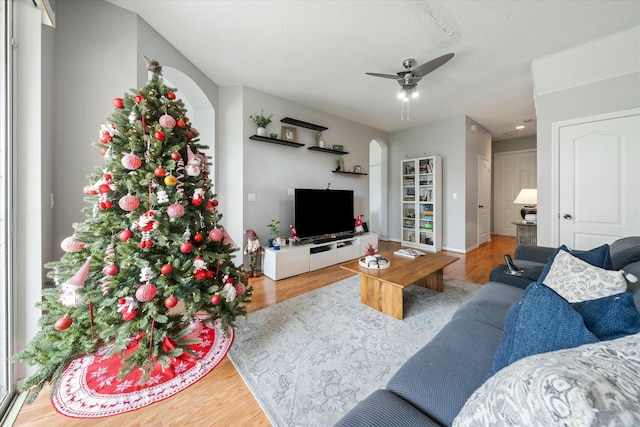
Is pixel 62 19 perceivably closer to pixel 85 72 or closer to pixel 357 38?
pixel 85 72

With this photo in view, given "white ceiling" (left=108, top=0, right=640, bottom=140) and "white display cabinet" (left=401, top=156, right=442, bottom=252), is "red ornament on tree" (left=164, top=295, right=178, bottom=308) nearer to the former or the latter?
"white ceiling" (left=108, top=0, right=640, bottom=140)

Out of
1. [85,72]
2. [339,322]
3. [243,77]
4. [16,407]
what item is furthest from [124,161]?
[243,77]

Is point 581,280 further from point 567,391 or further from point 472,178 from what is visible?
point 472,178

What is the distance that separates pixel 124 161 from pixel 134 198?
22cm

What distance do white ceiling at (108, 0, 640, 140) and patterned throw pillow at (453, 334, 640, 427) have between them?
2.44 m

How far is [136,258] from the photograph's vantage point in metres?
1.35

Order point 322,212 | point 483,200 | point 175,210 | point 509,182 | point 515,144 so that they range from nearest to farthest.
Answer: point 175,210, point 322,212, point 483,200, point 515,144, point 509,182

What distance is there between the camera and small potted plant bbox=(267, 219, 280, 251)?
320cm

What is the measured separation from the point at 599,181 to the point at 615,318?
290 centimetres

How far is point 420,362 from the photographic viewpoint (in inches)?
40.0

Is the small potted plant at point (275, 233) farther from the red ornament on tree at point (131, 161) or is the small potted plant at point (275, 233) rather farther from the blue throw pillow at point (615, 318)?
the blue throw pillow at point (615, 318)

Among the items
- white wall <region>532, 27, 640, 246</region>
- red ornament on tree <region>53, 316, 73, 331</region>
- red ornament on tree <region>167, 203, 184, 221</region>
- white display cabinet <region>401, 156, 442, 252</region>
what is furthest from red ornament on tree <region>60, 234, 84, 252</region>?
white display cabinet <region>401, 156, 442, 252</region>

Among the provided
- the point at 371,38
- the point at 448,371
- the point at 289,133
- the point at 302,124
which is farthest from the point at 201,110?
the point at 448,371

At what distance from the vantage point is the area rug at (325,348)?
4.22 ft
